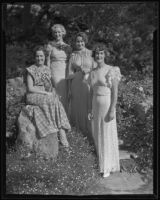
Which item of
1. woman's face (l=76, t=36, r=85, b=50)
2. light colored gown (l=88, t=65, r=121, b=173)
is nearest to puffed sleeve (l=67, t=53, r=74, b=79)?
woman's face (l=76, t=36, r=85, b=50)

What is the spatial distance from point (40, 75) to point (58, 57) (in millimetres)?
303

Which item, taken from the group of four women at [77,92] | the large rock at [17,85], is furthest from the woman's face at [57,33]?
the large rock at [17,85]

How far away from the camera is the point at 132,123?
Answer: 14.5 ft

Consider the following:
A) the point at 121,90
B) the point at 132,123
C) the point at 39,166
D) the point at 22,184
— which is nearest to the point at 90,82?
the point at 121,90

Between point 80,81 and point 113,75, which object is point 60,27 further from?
point 113,75

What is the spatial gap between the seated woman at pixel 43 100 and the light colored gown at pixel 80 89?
0.52 ft

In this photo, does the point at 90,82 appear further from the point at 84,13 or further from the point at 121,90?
the point at 84,13

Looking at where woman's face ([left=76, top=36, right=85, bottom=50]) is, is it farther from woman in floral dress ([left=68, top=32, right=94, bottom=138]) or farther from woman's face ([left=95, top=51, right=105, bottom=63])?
woman's face ([left=95, top=51, right=105, bottom=63])

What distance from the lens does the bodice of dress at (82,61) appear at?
425 cm

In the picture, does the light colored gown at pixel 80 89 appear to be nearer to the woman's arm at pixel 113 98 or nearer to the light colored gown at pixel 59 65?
the light colored gown at pixel 59 65

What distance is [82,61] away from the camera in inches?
168

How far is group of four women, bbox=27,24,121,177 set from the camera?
417cm

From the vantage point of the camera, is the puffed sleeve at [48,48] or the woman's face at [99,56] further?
the puffed sleeve at [48,48]

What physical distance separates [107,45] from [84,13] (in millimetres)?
446
